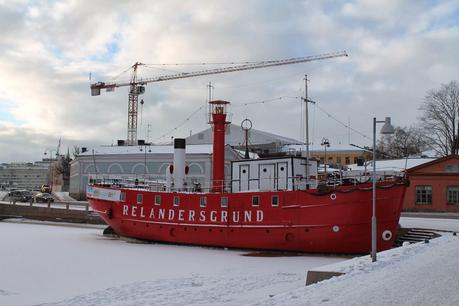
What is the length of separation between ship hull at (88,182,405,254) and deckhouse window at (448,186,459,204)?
31788 millimetres

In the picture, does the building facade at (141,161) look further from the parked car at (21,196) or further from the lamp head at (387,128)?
the lamp head at (387,128)

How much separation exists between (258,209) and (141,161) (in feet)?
144

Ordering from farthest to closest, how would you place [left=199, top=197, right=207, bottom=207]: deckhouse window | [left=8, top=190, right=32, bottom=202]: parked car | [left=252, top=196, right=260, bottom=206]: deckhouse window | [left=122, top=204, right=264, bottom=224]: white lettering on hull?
[left=8, top=190, right=32, bottom=202]: parked car, [left=199, top=197, right=207, bottom=207]: deckhouse window, [left=122, top=204, right=264, bottom=224]: white lettering on hull, [left=252, top=196, right=260, bottom=206]: deckhouse window

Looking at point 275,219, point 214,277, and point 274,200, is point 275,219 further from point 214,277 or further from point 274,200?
point 214,277

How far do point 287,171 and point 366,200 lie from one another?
4.60 metres

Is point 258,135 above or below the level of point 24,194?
above

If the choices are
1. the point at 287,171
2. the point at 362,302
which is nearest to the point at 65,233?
the point at 287,171

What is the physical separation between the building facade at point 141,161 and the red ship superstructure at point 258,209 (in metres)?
31.3

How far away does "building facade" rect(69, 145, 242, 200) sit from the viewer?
215 feet

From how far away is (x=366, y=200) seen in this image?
23766mm

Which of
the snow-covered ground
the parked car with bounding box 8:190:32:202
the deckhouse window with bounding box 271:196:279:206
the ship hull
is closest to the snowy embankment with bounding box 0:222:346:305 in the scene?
the snow-covered ground

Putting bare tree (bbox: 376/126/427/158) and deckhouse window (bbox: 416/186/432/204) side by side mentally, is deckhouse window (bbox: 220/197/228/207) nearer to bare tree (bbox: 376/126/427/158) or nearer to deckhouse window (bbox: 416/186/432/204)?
deckhouse window (bbox: 416/186/432/204)

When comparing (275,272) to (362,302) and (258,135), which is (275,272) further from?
(258,135)

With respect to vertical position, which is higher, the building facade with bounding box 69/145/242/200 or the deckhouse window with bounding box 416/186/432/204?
the building facade with bounding box 69/145/242/200
